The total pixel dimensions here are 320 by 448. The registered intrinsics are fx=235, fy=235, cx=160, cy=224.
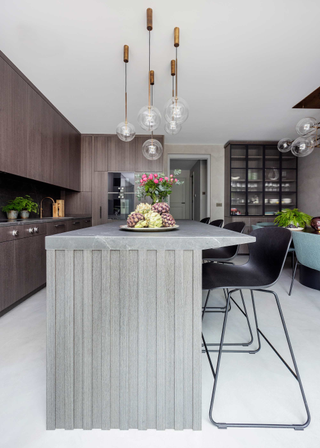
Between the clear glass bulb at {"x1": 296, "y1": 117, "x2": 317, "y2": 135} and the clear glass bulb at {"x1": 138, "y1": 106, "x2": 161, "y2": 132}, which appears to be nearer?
the clear glass bulb at {"x1": 138, "y1": 106, "x2": 161, "y2": 132}

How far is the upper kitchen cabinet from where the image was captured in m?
2.46

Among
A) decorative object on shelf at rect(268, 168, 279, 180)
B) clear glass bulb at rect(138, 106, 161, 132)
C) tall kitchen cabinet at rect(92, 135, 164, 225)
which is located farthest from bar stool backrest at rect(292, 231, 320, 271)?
decorative object on shelf at rect(268, 168, 279, 180)

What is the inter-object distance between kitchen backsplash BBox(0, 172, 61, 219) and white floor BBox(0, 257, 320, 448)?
1618mm

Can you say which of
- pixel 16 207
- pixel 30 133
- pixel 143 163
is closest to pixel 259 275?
pixel 16 207

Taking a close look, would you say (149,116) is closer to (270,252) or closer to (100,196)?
(270,252)

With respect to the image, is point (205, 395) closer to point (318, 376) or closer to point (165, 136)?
point (318, 376)

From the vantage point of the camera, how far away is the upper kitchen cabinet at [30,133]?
2.46 m

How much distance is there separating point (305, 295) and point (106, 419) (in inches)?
103

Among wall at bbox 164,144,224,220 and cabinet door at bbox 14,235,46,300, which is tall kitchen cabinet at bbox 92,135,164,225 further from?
cabinet door at bbox 14,235,46,300

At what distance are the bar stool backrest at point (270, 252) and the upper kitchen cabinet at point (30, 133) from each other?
2508mm

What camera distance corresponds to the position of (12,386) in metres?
1.32

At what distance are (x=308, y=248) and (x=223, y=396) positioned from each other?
183 centimetres

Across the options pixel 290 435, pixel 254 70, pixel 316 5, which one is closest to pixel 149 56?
pixel 254 70

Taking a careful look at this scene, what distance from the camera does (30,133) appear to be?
2949mm
